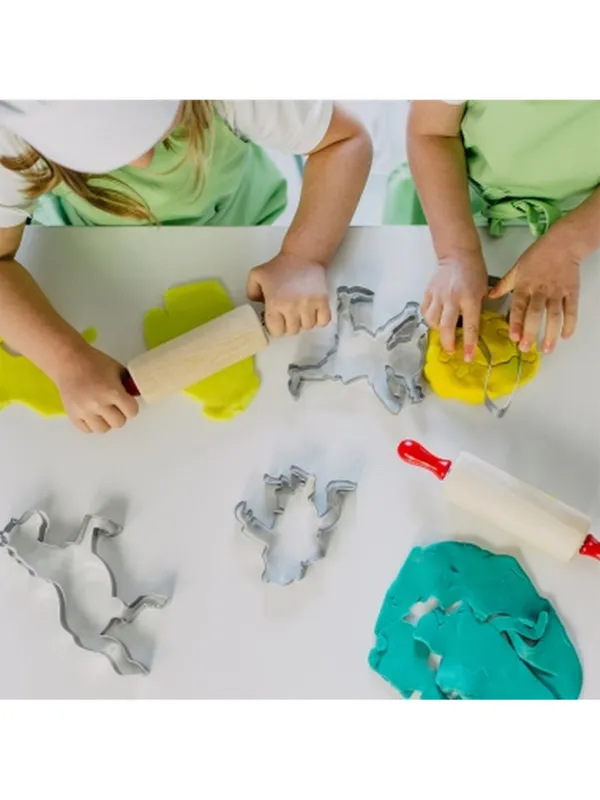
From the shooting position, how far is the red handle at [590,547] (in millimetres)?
613

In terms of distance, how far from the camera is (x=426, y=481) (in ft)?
2.15

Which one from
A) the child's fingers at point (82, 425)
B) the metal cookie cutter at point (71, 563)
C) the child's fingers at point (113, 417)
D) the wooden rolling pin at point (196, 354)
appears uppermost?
the wooden rolling pin at point (196, 354)

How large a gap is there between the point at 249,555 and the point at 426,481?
15cm

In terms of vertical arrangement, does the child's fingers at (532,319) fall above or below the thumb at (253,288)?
above

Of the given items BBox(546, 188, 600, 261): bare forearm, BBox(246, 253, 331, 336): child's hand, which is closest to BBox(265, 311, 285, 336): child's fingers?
BBox(246, 253, 331, 336): child's hand

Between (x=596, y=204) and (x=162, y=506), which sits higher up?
(x=596, y=204)

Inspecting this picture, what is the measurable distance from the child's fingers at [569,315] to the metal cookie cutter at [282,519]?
0.71 ft

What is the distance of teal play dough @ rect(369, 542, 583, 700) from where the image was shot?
1.96 feet

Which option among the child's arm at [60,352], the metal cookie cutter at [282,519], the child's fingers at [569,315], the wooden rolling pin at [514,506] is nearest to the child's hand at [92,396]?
the child's arm at [60,352]

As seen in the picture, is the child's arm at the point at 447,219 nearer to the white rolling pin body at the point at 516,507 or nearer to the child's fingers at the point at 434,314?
the child's fingers at the point at 434,314

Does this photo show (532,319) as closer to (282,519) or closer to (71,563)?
(282,519)

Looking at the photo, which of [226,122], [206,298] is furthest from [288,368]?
[226,122]

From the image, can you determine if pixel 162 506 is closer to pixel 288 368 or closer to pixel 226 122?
pixel 288 368

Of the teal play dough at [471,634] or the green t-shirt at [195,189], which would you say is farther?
Result: the green t-shirt at [195,189]
